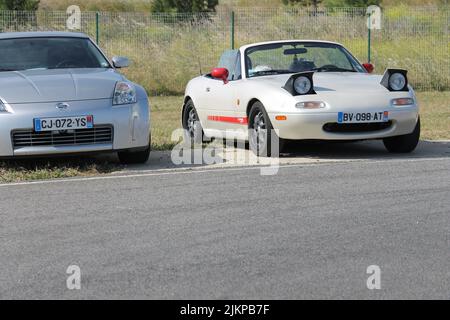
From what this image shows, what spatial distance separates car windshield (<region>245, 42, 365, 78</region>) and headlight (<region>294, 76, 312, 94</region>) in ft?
3.67

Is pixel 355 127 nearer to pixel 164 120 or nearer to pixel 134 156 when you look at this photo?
pixel 134 156

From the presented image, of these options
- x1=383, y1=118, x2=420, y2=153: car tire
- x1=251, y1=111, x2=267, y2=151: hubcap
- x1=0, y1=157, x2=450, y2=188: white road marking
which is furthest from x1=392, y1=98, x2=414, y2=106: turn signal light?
x1=251, y1=111, x2=267, y2=151: hubcap

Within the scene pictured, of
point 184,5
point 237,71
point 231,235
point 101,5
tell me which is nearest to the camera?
point 231,235

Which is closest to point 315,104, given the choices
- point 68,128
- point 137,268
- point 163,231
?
point 68,128

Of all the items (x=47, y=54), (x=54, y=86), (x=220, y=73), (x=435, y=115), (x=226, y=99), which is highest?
(x=47, y=54)

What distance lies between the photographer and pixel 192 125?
13016 millimetres

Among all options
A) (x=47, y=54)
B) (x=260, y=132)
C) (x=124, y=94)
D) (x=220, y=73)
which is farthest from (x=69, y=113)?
(x=220, y=73)

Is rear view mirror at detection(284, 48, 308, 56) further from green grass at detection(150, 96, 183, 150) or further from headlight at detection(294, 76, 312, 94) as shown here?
green grass at detection(150, 96, 183, 150)

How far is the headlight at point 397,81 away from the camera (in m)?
11.0

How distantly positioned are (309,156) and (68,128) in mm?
2766

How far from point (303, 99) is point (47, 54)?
9.10 feet

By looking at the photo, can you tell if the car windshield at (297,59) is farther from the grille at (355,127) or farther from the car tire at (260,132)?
the grille at (355,127)

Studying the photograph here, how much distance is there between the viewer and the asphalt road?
5.25m

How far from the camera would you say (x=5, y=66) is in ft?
34.7
